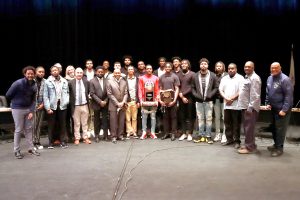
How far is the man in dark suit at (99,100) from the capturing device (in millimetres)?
6859

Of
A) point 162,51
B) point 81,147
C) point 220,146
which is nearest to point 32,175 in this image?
point 81,147

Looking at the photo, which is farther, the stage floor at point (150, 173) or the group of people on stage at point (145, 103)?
the group of people on stage at point (145, 103)

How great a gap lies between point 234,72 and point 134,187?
3.11 m

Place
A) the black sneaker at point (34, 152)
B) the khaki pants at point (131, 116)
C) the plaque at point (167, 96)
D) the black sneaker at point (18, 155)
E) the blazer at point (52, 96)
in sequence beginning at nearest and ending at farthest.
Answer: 1. the black sneaker at point (18, 155)
2. the black sneaker at point (34, 152)
3. the blazer at point (52, 96)
4. the plaque at point (167, 96)
5. the khaki pants at point (131, 116)

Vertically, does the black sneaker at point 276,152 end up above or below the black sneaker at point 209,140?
below

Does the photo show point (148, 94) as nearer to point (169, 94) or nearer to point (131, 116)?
point (169, 94)

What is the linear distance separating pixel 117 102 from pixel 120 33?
12.0ft

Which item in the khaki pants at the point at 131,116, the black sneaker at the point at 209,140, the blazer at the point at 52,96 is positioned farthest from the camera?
A: the khaki pants at the point at 131,116

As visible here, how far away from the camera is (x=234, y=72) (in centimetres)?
630

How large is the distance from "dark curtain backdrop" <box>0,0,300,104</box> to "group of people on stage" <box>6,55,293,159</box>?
2.54m

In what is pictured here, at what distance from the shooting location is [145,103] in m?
7.04

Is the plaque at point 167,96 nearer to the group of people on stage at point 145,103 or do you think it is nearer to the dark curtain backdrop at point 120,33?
the group of people on stage at point 145,103

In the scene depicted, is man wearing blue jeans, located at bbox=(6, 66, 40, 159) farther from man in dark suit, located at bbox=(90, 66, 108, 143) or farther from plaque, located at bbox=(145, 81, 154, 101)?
plaque, located at bbox=(145, 81, 154, 101)

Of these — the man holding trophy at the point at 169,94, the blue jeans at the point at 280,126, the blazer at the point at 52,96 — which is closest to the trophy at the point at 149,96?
the man holding trophy at the point at 169,94
